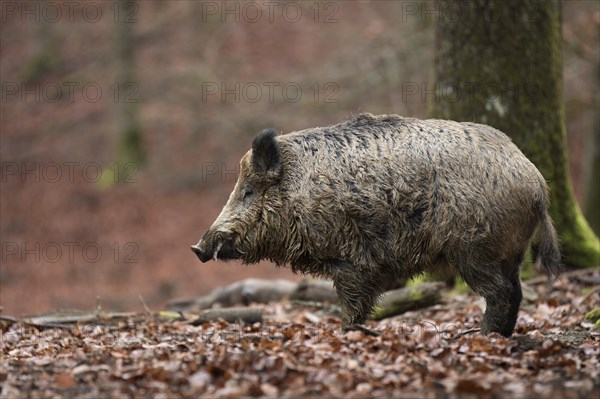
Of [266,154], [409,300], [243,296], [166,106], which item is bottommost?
[243,296]

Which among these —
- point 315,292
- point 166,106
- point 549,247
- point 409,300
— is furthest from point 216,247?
point 166,106

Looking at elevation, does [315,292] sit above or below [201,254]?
below

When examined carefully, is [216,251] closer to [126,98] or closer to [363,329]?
[363,329]

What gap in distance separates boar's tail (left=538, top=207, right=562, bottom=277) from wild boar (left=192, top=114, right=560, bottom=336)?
0.4 inches

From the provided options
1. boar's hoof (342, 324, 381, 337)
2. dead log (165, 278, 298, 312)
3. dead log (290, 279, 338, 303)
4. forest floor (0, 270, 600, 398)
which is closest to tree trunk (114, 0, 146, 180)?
dead log (165, 278, 298, 312)

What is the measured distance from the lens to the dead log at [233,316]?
919 cm

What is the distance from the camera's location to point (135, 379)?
562 centimetres

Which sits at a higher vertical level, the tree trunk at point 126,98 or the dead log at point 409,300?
the tree trunk at point 126,98

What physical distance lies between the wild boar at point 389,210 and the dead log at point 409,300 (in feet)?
5.31

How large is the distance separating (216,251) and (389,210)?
1.76 meters

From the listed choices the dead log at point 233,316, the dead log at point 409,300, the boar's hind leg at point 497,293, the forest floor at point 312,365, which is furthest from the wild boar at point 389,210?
the dead log at point 409,300

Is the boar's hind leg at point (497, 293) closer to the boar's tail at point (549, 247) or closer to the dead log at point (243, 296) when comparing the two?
the boar's tail at point (549, 247)

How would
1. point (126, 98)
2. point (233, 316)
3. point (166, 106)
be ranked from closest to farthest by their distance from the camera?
point (233, 316), point (126, 98), point (166, 106)

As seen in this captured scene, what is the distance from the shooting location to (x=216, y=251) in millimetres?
7746
